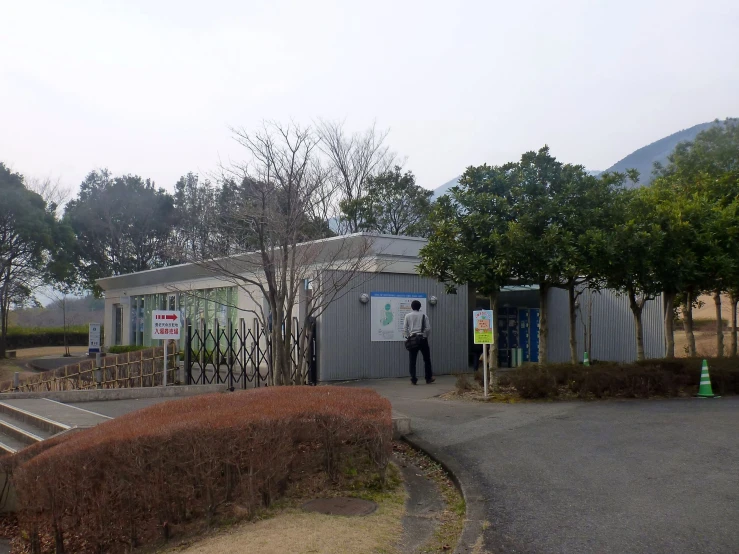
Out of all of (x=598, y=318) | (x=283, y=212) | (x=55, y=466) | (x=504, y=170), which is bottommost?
(x=55, y=466)

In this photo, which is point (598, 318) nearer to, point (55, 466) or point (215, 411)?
point (215, 411)

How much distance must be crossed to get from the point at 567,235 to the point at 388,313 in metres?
5.64

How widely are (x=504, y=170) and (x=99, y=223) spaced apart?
133 ft

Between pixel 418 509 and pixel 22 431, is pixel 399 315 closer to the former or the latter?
pixel 22 431

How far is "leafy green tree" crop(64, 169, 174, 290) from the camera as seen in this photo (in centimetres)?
4962

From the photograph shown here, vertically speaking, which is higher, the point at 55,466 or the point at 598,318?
the point at 598,318

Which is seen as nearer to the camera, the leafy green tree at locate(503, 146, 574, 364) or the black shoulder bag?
the leafy green tree at locate(503, 146, 574, 364)

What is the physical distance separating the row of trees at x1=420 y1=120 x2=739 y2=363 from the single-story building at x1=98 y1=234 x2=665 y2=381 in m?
2.44

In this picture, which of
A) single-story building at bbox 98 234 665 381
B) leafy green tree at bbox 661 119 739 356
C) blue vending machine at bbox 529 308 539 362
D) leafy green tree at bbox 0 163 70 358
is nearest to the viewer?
leafy green tree at bbox 661 119 739 356

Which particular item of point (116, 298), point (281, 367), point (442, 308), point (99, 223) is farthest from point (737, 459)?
point (99, 223)

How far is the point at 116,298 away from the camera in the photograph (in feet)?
114

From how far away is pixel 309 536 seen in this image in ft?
18.0

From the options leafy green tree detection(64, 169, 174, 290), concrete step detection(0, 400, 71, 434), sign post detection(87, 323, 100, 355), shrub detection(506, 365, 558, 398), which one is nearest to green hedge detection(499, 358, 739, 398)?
shrub detection(506, 365, 558, 398)

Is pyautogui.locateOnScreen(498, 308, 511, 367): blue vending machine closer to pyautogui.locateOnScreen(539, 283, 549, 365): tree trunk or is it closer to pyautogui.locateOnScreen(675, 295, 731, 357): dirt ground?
pyautogui.locateOnScreen(539, 283, 549, 365): tree trunk
